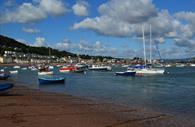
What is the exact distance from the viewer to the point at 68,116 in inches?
981

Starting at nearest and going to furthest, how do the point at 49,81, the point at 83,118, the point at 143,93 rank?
the point at 83,118
the point at 143,93
the point at 49,81

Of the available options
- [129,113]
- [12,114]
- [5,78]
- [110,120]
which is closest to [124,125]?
[110,120]

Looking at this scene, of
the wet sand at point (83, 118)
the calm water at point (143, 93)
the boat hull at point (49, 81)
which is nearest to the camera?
the wet sand at point (83, 118)

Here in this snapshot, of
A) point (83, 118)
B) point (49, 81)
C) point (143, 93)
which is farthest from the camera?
point (49, 81)

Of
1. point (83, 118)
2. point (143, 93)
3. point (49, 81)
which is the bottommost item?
point (143, 93)

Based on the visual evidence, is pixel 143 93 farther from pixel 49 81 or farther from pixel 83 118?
pixel 83 118

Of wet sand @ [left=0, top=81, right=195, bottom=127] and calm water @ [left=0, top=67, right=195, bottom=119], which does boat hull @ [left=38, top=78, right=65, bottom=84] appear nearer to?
calm water @ [left=0, top=67, right=195, bottom=119]

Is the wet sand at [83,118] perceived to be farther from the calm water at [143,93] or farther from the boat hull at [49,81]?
the boat hull at [49,81]

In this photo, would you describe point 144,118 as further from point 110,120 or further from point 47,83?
point 47,83

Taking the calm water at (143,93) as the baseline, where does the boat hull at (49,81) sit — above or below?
above

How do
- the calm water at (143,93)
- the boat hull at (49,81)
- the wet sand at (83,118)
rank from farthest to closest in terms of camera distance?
the boat hull at (49,81), the calm water at (143,93), the wet sand at (83,118)

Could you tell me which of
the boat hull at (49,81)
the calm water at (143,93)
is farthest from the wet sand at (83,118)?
the boat hull at (49,81)

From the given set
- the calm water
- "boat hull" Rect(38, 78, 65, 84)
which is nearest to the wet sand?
the calm water

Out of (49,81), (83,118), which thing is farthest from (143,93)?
(83,118)
